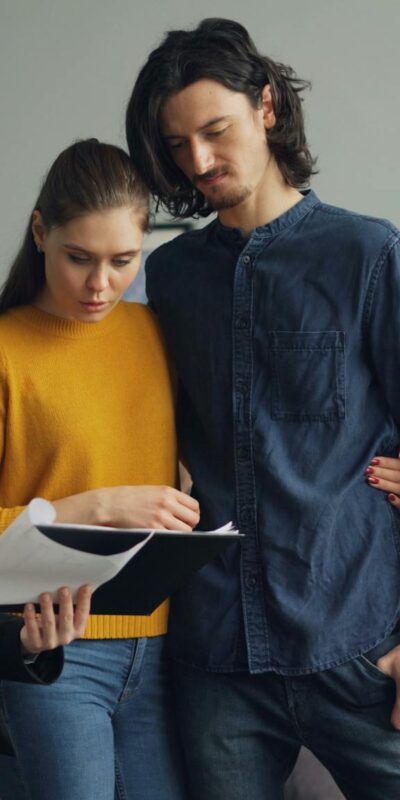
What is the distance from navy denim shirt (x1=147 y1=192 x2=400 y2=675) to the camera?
157cm

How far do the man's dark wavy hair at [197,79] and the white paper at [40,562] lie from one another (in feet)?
1.82

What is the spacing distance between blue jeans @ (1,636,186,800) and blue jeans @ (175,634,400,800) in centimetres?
4

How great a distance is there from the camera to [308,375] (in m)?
1.59

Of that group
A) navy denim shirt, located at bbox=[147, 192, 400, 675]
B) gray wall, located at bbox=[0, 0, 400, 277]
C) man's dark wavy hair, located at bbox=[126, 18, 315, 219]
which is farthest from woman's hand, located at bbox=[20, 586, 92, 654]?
gray wall, located at bbox=[0, 0, 400, 277]

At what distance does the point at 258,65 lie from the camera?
5.55 ft

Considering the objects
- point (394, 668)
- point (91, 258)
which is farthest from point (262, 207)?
point (394, 668)

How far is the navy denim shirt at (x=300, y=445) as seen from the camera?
5.15 feet

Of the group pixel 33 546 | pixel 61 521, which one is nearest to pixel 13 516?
pixel 61 521

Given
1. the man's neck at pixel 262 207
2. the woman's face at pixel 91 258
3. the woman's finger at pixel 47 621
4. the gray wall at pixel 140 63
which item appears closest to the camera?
the woman's finger at pixel 47 621

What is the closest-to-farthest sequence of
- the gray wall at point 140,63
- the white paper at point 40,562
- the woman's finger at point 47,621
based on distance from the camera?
the white paper at point 40,562, the woman's finger at point 47,621, the gray wall at point 140,63

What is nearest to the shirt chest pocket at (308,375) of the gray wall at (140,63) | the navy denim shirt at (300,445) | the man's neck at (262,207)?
the navy denim shirt at (300,445)

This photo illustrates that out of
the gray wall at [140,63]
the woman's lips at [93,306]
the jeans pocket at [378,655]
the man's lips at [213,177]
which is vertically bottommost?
the jeans pocket at [378,655]

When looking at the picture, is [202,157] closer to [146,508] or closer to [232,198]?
[232,198]

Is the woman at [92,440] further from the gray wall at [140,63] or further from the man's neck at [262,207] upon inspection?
the gray wall at [140,63]
